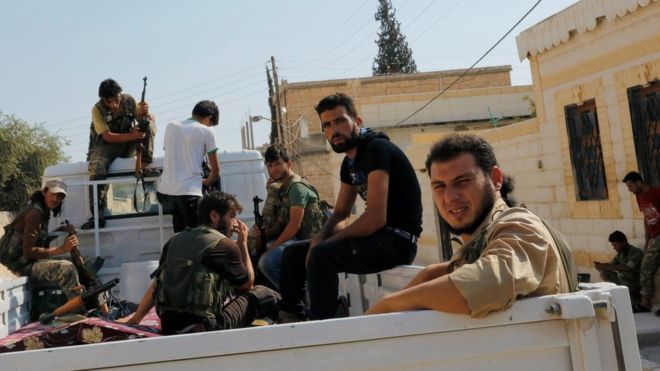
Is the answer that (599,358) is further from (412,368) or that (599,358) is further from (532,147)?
(532,147)

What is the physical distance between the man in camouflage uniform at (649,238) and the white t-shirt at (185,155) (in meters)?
5.28

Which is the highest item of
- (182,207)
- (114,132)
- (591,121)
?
(591,121)

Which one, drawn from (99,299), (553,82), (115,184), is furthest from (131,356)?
(553,82)

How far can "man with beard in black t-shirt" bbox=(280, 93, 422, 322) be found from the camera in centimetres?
326

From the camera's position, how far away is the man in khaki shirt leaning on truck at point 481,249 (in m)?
1.77

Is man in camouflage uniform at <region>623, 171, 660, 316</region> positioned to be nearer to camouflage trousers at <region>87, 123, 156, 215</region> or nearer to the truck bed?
camouflage trousers at <region>87, 123, 156, 215</region>

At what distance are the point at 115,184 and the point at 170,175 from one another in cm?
78

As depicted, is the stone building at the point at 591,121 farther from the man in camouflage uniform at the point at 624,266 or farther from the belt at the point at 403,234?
the belt at the point at 403,234

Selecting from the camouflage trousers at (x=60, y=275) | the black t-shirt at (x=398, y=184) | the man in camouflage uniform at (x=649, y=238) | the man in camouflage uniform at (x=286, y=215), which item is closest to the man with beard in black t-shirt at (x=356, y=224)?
the black t-shirt at (x=398, y=184)

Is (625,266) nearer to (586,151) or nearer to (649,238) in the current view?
(649,238)

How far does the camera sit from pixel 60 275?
15.9ft

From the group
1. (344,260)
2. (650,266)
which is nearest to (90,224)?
(344,260)

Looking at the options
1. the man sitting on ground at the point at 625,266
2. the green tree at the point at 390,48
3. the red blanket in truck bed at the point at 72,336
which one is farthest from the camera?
the green tree at the point at 390,48

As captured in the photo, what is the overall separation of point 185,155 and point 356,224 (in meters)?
2.27
